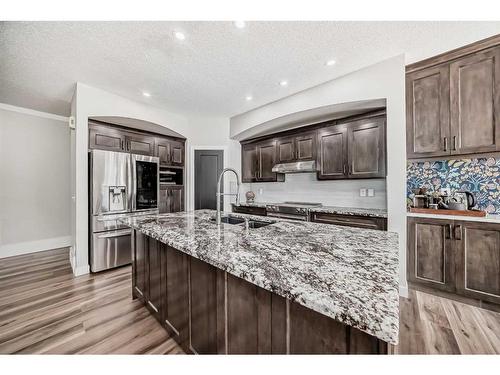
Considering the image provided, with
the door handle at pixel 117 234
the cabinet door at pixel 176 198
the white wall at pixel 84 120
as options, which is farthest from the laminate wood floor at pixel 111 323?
the cabinet door at pixel 176 198

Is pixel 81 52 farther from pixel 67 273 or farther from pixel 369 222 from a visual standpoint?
pixel 369 222

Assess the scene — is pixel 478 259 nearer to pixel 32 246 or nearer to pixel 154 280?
pixel 154 280

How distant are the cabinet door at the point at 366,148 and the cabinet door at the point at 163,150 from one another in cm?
325

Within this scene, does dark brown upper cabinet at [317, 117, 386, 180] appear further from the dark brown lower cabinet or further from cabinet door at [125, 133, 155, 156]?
cabinet door at [125, 133, 155, 156]

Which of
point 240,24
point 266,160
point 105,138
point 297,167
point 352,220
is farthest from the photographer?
point 266,160

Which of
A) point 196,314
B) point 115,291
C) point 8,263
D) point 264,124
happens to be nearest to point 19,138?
point 8,263

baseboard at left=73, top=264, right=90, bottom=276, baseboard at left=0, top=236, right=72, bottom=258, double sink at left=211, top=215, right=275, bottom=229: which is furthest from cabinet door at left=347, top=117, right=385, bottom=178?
baseboard at left=0, top=236, right=72, bottom=258

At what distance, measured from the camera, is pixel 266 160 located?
4.18 m

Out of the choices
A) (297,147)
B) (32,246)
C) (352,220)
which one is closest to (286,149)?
(297,147)

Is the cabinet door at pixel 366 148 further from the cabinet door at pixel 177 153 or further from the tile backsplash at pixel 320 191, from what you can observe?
the cabinet door at pixel 177 153

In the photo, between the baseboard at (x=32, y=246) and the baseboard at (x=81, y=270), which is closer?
the baseboard at (x=81, y=270)

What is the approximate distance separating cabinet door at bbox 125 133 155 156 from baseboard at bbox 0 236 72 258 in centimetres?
250

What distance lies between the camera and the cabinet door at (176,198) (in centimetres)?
425

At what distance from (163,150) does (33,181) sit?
7.98ft
